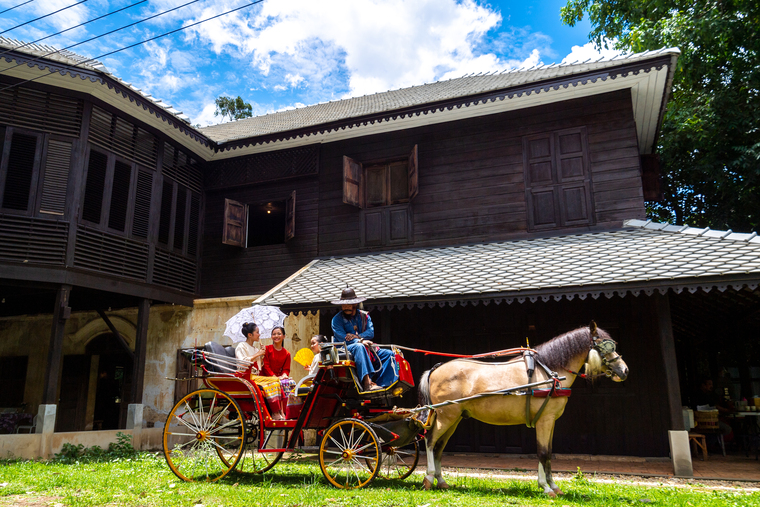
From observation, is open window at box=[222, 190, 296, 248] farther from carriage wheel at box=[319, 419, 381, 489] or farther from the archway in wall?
carriage wheel at box=[319, 419, 381, 489]

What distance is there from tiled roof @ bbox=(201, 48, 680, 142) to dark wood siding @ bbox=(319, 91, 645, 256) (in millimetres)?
713

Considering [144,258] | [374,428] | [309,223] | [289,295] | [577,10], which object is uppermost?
[577,10]

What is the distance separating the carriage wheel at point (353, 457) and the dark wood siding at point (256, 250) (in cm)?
686

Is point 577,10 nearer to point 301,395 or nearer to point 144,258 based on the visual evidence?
point 144,258

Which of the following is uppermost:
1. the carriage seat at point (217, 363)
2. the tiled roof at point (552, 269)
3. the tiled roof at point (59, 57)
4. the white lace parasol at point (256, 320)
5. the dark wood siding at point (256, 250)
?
the tiled roof at point (59, 57)

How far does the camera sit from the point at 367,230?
1213 centimetres

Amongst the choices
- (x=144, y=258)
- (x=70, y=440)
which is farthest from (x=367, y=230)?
(x=70, y=440)

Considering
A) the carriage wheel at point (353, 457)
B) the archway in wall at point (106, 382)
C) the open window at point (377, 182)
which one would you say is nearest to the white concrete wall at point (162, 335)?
the archway in wall at point (106, 382)

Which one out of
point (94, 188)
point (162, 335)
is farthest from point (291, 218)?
point (162, 335)

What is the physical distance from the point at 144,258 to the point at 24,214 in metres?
2.42

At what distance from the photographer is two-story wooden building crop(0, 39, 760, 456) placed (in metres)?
9.11

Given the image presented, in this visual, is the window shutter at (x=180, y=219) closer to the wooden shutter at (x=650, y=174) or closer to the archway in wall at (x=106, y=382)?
the archway in wall at (x=106, y=382)

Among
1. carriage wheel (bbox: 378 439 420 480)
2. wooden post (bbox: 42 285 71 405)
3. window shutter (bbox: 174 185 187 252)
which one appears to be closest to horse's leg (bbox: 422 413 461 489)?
carriage wheel (bbox: 378 439 420 480)

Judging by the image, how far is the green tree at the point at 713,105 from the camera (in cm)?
1374
